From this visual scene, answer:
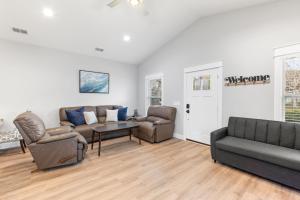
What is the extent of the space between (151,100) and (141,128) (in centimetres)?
161

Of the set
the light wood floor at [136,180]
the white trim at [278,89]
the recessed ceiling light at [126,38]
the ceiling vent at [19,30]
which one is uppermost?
the recessed ceiling light at [126,38]

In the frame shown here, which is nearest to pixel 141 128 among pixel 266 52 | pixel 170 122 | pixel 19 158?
→ pixel 170 122

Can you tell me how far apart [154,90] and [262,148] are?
3.69 metres

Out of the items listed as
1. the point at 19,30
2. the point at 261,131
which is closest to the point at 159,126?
the point at 261,131

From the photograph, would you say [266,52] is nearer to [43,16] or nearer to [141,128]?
[141,128]

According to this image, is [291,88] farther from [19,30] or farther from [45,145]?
[19,30]

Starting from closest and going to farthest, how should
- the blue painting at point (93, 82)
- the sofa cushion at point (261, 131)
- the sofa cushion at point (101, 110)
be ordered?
the sofa cushion at point (261, 131) → the blue painting at point (93, 82) → the sofa cushion at point (101, 110)

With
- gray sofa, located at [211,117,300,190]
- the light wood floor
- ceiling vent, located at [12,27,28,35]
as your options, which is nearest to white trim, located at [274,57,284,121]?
gray sofa, located at [211,117,300,190]

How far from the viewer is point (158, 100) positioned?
553 cm

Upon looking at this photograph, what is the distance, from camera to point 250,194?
212cm

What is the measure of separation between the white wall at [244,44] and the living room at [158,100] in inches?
0.8

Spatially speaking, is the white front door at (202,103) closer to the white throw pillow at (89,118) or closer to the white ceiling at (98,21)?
the white ceiling at (98,21)

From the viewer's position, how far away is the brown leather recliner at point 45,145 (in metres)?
2.63

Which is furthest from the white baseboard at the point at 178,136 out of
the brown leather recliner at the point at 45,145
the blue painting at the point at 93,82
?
the brown leather recliner at the point at 45,145
